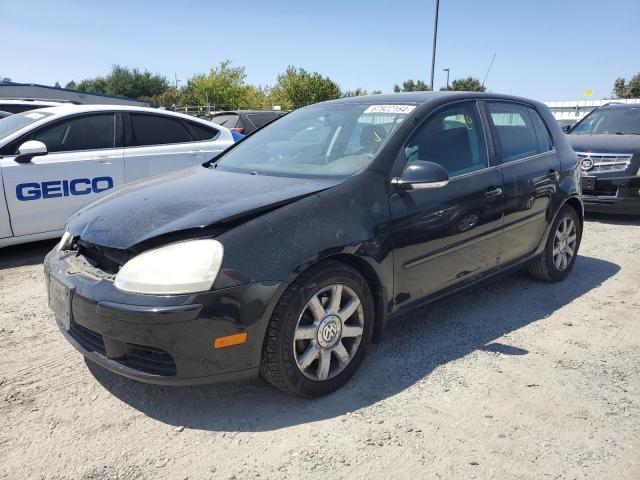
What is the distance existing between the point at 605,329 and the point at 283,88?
169 ft

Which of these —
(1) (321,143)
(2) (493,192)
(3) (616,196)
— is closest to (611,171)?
(3) (616,196)

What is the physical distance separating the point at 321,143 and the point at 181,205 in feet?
3.77

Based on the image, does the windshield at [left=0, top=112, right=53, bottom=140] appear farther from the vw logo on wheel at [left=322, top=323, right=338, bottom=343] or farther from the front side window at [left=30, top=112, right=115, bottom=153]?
the vw logo on wheel at [left=322, top=323, right=338, bottom=343]

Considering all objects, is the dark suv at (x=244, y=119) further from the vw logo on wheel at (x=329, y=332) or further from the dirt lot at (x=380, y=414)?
the vw logo on wheel at (x=329, y=332)

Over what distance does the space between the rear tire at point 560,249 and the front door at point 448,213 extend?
97 cm

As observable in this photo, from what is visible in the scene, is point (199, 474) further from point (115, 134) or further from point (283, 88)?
point (283, 88)

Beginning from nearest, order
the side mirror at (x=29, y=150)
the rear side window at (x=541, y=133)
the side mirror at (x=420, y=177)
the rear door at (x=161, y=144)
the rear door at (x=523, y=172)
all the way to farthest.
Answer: the side mirror at (x=420, y=177) → the rear door at (x=523, y=172) → the rear side window at (x=541, y=133) → the side mirror at (x=29, y=150) → the rear door at (x=161, y=144)

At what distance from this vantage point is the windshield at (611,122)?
27.0 feet

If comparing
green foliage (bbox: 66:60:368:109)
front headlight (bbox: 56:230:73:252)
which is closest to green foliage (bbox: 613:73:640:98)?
green foliage (bbox: 66:60:368:109)

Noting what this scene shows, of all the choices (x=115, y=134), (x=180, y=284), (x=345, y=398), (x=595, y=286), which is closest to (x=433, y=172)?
(x=345, y=398)

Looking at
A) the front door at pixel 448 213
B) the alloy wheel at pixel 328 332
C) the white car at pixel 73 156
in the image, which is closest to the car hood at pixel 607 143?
the front door at pixel 448 213

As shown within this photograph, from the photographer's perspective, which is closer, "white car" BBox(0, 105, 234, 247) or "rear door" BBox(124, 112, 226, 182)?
"white car" BBox(0, 105, 234, 247)

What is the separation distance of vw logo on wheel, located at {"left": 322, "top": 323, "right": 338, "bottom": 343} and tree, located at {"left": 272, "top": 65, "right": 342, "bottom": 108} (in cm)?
5006

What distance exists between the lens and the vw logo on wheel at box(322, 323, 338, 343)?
2.63m
